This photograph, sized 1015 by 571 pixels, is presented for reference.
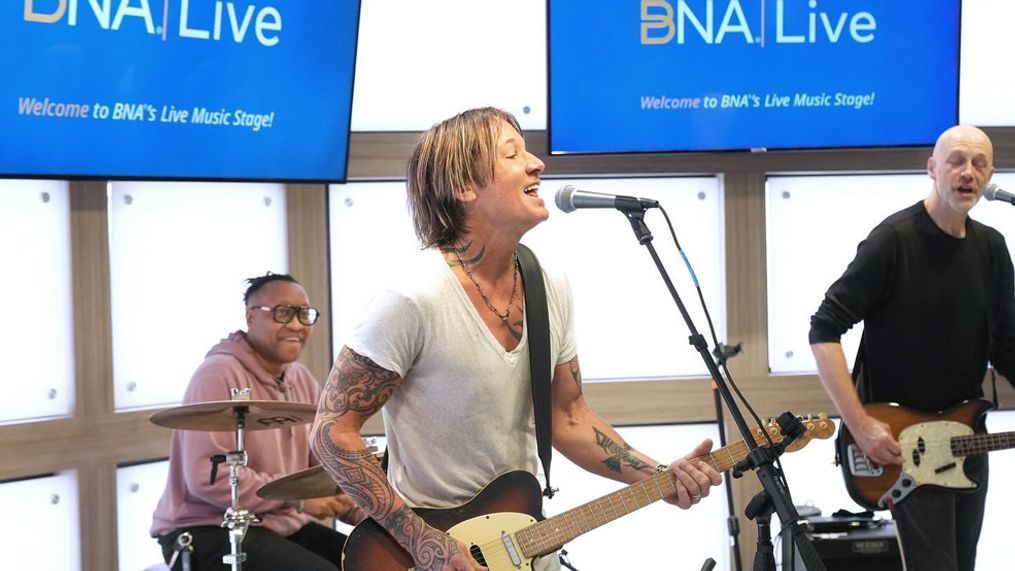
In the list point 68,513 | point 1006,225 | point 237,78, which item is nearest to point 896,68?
point 1006,225

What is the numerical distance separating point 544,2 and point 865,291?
2043 mm

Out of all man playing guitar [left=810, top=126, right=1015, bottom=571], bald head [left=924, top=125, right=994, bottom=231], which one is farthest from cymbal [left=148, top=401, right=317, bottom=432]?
bald head [left=924, top=125, right=994, bottom=231]

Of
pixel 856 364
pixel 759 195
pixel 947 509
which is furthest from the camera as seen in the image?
pixel 759 195

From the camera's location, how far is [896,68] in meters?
4.97

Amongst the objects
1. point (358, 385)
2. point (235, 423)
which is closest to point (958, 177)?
point (358, 385)

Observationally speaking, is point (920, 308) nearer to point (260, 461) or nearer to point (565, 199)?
point (565, 199)

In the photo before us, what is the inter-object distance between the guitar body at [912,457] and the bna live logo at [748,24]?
1.75m

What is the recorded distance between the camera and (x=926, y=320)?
13.1ft

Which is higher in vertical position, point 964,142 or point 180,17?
point 180,17

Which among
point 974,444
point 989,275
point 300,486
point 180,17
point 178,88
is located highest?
point 180,17

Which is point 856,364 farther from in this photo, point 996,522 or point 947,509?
point 996,522

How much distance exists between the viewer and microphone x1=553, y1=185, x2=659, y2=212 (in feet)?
8.50

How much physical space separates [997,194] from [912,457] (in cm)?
99

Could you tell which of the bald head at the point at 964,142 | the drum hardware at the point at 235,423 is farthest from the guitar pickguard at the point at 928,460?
A: the drum hardware at the point at 235,423
